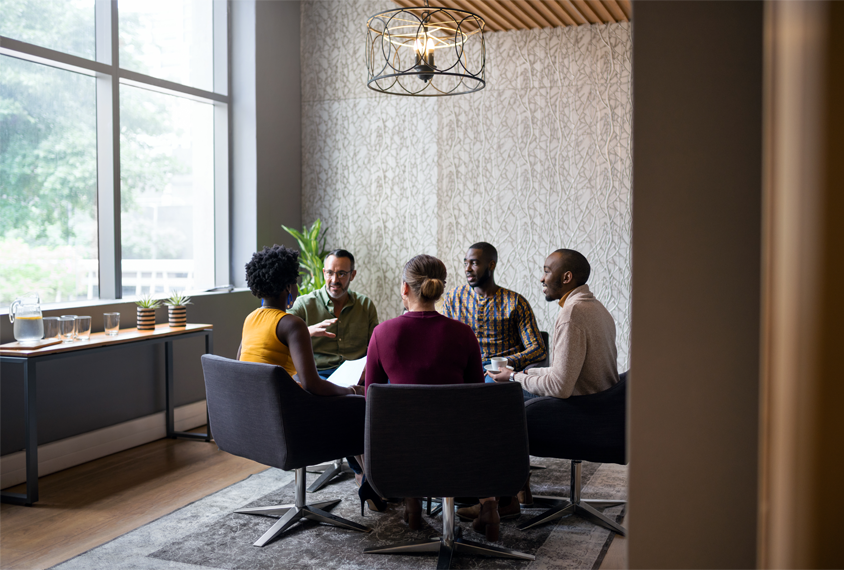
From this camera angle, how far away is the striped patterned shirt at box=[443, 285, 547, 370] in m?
3.54

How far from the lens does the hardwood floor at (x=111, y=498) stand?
279 centimetres

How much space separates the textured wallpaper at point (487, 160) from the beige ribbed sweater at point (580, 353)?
2.35m

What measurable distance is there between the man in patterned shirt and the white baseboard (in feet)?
8.02

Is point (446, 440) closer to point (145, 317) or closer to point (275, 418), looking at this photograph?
point (275, 418)

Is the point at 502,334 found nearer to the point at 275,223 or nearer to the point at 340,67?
the point at 275,223

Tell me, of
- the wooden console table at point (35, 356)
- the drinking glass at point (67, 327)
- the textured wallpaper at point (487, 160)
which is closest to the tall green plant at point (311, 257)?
the textured wallpaper at point (487, 160)

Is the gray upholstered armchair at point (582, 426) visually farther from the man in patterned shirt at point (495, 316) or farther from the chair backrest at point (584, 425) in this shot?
the man in patterned shirt at point (495, 316)

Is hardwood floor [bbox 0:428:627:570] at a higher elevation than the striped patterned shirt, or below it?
below

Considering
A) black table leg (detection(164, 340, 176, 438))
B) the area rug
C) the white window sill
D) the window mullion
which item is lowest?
the area rug

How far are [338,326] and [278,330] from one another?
1.02 m

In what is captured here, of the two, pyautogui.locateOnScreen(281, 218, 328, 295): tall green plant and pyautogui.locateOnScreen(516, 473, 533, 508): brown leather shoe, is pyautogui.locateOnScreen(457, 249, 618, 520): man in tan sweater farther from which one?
pyautogui.locateOnScreen(281, 218, 328, 295): tall green plant

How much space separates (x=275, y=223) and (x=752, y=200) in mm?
5208

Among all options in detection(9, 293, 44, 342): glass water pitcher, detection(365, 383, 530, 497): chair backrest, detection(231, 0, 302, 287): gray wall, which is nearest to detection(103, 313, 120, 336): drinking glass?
detection(9, 293, 44, 342): glass water pitcher

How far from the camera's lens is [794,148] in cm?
68
